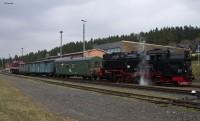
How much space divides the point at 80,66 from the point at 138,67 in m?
13.6

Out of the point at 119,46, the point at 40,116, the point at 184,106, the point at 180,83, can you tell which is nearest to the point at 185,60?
the point at 180,83

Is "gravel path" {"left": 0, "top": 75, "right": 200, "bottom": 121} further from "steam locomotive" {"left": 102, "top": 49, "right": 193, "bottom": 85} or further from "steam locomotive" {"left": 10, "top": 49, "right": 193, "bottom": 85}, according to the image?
"steam locomotive" {"left": 10, "top": 49, "right": 193, "bottom": 85}

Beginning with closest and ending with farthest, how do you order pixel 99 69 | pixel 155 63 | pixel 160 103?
pixel 160 103, pixel 155 63, pixel 99 69

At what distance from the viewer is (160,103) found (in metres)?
18.7

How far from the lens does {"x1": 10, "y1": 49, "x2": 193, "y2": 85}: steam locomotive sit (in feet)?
109

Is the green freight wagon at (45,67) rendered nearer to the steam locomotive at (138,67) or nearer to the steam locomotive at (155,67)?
the steam locomotive at (138,67)

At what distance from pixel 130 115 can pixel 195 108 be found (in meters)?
2.99

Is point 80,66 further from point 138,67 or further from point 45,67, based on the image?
point 45,67

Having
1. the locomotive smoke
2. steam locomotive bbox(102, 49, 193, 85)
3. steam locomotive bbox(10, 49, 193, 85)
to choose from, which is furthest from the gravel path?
the locomotive smoke

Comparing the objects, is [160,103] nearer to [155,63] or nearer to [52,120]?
[52,120]

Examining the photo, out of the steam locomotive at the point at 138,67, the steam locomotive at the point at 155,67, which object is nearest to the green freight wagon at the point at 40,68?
the steam locomotive at the point at 138,67

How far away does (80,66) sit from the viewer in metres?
49.2

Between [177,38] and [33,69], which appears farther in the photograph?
[177,38]

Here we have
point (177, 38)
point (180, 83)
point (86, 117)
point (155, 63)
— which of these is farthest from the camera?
point (177, 38)
